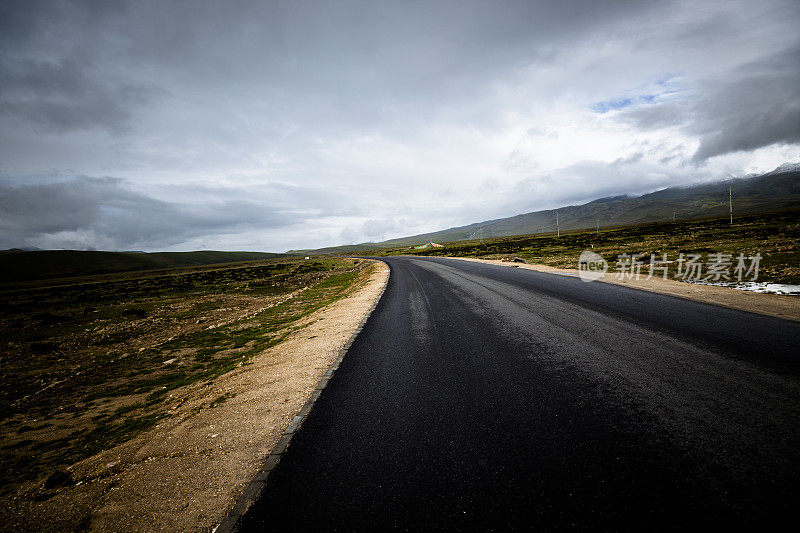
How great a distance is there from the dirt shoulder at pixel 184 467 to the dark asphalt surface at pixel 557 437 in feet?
1.96

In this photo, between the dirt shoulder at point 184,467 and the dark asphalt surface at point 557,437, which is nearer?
the dark asphalt surface at point 557,437

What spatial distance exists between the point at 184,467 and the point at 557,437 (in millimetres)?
4846

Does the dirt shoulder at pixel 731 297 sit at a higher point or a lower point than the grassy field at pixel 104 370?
higher

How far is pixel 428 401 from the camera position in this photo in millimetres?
4762

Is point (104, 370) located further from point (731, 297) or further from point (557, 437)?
point (731, 297)

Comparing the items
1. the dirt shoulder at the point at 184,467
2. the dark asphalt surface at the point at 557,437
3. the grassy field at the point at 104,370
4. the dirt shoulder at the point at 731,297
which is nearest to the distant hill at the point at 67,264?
the grassy field at the point at 104,370

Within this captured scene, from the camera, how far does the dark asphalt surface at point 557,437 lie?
268 cm

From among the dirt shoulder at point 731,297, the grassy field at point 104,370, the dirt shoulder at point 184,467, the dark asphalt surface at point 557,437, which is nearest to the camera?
the dark asphalt surface at point 557,437

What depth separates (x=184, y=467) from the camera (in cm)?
404

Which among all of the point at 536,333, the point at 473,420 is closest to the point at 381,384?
the point at 473,420

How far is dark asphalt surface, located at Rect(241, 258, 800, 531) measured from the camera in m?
2.68

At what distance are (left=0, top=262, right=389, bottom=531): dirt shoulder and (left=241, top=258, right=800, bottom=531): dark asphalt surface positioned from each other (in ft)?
1.96

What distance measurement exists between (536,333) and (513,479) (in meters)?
5.10

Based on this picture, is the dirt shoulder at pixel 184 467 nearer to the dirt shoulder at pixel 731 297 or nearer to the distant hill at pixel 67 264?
the dirt shoulder at pixel 731 297
